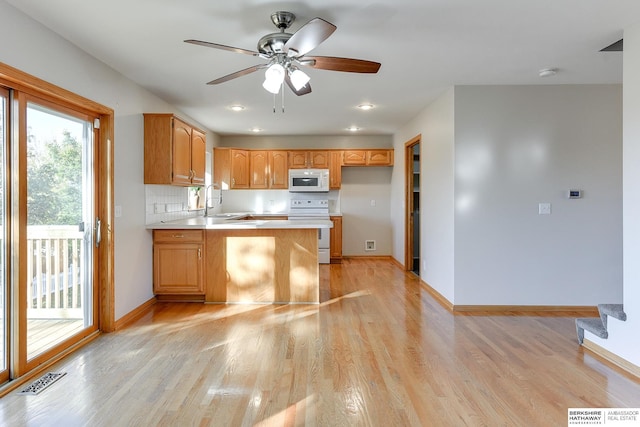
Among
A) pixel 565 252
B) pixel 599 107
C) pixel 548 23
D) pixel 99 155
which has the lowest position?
pixel 565 252

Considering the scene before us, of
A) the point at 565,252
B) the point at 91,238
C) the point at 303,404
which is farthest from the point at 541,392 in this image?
the point at 91,238

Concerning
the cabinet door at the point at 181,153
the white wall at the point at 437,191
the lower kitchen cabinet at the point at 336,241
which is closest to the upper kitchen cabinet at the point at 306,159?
the lower kitchen cabinet at the point at 336,241

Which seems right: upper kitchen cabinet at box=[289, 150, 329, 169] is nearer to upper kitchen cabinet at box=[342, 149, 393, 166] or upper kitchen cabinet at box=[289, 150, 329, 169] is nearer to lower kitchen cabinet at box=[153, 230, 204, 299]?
upper kitchen cabinet at box=[342, 149, 393, 166]

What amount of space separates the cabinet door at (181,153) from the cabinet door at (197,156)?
0.13 m

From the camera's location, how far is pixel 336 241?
20.8ft

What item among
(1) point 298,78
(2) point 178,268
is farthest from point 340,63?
(2) point 178,268

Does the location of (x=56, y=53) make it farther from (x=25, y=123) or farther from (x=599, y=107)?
(x=599, y=107)

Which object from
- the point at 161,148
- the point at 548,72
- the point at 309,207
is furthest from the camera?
the point at 309,207

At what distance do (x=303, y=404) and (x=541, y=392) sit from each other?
1.43 meters

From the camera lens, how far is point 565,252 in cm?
361

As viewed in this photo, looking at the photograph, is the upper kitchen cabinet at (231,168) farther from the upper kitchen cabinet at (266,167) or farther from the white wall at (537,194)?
the white wall at (537,194)

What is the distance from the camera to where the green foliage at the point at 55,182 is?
2393 mm

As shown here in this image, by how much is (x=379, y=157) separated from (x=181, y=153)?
3.70 meters

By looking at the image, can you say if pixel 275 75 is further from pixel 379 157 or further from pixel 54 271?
pixel 379 157
